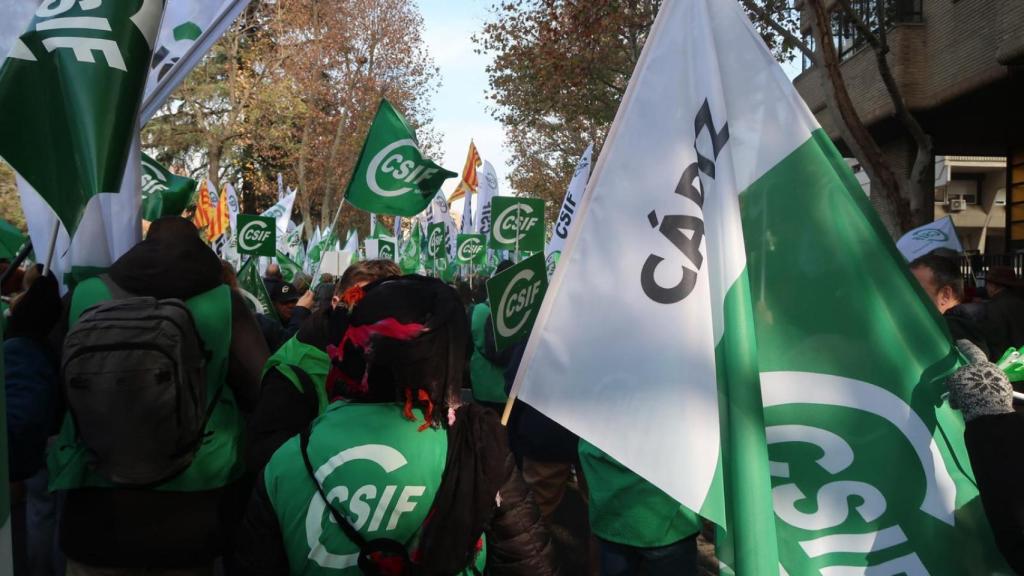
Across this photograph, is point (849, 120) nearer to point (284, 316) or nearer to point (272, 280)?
point (284, 316)

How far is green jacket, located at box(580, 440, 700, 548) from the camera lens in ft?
10.5

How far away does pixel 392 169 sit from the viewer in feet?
23.5

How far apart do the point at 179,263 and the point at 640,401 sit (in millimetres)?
1485

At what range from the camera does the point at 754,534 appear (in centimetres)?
192

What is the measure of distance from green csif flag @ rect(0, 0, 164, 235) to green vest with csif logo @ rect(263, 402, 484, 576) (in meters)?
0.88

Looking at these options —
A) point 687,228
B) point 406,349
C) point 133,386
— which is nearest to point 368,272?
point 133,386

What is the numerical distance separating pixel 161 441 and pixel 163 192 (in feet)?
6.92

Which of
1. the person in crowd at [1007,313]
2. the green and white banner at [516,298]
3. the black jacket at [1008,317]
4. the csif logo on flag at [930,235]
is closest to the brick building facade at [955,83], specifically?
the csif logo on flag at [930,235]

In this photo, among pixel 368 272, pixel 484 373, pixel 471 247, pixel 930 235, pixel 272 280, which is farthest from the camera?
pixel 471 247

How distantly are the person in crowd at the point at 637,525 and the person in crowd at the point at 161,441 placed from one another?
1.29 m

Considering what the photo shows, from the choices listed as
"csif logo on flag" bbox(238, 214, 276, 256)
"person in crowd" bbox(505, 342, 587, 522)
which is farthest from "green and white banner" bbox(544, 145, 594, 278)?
"csif logo on flag" bbox(238, 214, 276, 256)

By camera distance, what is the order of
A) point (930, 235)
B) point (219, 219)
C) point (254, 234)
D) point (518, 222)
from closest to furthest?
point (930, 235), point (518, 222), point (254, 234), point (219, 219)

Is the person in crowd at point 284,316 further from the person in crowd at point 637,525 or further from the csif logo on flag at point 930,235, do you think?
the csif logo on flag at point 930,235

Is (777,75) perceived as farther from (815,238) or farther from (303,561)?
(303,561)
